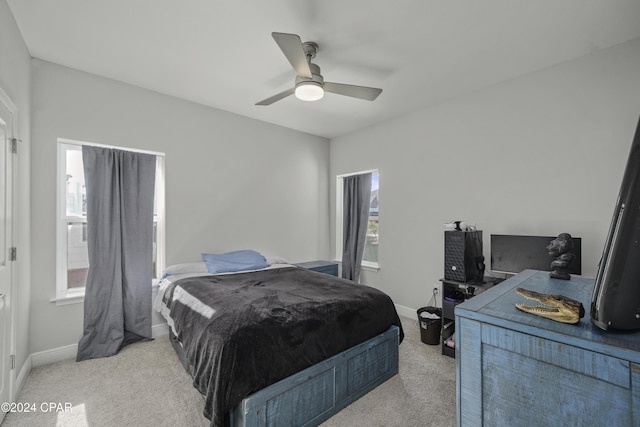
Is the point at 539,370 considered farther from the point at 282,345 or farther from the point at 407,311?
the point at 407,311

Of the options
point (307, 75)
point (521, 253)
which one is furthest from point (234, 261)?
point (521, 253)

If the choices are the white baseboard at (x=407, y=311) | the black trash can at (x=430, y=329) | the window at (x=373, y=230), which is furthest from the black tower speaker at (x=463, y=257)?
the window at (x=373, y=230)

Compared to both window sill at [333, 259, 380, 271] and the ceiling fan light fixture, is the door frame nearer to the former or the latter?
the ceiling fan light fixture

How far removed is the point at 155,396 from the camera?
2.15m

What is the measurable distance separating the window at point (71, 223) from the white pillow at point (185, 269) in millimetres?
753

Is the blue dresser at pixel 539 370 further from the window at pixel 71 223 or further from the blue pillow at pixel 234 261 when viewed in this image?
the window at pixel 71 223

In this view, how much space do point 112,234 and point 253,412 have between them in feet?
7.73

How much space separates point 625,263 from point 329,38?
2.31 m

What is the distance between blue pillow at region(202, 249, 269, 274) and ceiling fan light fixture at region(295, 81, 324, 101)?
207cm

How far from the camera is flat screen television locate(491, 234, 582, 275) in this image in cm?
246

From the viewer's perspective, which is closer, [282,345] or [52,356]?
[282,345]

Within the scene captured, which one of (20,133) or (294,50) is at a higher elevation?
(294,50)

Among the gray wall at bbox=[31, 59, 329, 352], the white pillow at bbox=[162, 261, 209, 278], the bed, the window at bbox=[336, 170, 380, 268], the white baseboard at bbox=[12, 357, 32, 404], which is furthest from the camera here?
the window at bbox=[336, 170, 380, 268]

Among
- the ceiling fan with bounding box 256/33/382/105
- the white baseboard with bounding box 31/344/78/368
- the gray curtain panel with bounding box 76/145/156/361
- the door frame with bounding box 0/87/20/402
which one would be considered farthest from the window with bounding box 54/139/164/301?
the ceiling fan with bounding box 256/33/382/105
